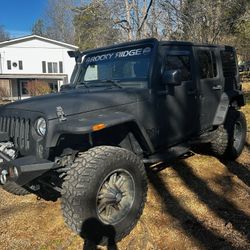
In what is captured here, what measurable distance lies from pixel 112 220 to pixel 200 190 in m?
1.68

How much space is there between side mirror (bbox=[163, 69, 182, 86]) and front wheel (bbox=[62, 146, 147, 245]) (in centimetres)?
115

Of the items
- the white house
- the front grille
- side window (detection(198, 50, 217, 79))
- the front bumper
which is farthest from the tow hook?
the white house

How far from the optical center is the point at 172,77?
4.42 m

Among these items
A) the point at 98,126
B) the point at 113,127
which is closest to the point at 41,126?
the point at 98,126

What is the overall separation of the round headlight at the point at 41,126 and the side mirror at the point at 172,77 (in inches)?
66.0

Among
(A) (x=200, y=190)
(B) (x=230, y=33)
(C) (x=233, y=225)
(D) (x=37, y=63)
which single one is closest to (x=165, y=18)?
(B) (x=230, y=33)

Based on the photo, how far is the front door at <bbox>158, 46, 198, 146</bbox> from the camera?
473 cm

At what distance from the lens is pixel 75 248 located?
3.57 m

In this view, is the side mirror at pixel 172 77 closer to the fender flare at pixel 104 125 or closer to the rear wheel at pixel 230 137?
the fender flare at pixel 104 125

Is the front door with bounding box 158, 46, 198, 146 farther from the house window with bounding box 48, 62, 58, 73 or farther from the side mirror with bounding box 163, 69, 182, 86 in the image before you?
the house window with bounding box 48, 62, 58, 73

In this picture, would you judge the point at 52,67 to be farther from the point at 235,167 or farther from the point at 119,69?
the point at 119,69

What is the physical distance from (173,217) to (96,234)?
3.41 ft

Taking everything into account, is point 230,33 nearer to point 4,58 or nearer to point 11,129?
point 11,129

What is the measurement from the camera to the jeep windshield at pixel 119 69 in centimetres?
464
